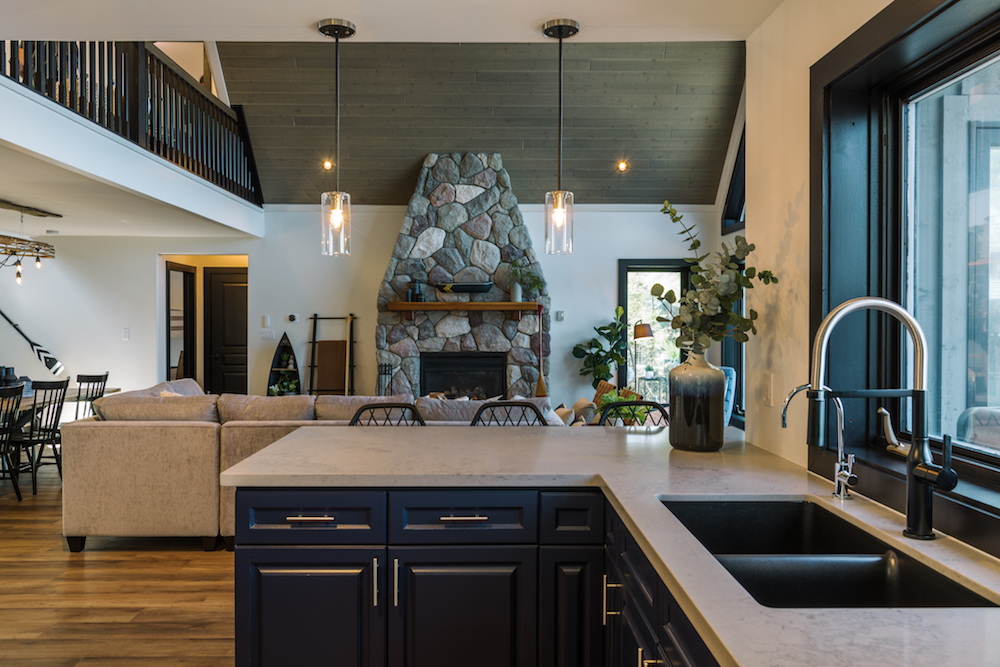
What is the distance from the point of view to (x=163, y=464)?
11.7ft

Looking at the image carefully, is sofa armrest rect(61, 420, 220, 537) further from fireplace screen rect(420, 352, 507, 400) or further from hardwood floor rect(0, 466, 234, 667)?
fireplace screen rect(420, 352, 507, 400)

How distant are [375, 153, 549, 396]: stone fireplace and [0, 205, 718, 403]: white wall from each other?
1.42 ft

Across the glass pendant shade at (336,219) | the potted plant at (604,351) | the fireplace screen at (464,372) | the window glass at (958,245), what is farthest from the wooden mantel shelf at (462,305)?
the window glass at (958,245)

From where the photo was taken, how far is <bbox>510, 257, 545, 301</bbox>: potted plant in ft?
22.7

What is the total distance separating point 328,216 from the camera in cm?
313

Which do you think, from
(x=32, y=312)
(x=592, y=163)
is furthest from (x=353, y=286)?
(x=32, y=312)

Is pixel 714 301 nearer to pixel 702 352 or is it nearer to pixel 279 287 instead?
pixel 702 352

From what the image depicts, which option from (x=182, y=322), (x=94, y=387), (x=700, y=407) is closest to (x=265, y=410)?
(x=700, y=407)

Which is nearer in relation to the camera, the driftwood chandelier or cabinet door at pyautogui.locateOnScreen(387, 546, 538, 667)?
cabinet door at pyautogui.locateOnScreen(387, 546, 538, 667)

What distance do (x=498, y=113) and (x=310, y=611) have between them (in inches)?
227

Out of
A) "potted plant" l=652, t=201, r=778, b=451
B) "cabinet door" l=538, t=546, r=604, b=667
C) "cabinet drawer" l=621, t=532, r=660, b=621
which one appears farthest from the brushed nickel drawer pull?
"potted plant" l=652, t=201, r=778, b=451

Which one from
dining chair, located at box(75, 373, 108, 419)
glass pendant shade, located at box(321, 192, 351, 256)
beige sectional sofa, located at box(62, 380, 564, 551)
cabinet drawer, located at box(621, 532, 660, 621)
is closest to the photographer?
cabinet drawer, located at box(621, 532, 660, 621)

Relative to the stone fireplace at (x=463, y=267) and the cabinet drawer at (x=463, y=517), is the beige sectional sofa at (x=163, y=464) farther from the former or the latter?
the stone fireplace at (x=463, y=267)

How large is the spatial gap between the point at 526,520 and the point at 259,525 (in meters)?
0.74
